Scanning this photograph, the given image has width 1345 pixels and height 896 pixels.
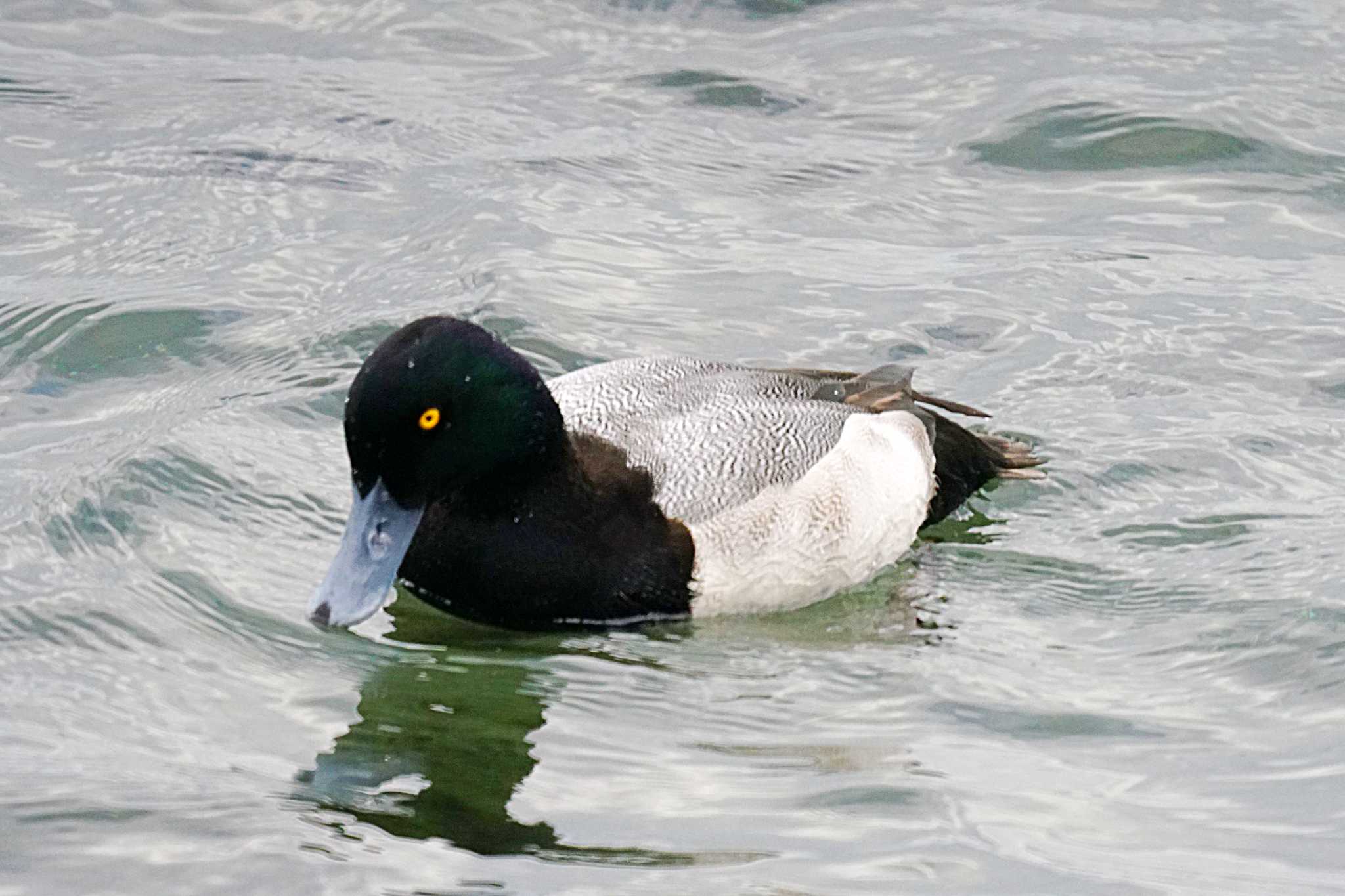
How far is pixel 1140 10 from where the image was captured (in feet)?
44.1

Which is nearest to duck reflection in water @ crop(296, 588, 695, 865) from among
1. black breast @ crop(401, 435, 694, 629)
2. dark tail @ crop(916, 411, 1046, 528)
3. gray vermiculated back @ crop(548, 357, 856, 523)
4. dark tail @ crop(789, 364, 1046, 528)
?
black breast @ crop(401, 435, 694, 629)

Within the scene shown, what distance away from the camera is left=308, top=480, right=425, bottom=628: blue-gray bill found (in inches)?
263

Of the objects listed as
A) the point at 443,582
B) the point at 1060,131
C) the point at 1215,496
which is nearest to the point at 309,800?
the point at 443,582

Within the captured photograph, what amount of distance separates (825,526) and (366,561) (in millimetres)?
1715

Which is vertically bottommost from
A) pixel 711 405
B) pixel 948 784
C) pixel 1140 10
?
pixel 948 784

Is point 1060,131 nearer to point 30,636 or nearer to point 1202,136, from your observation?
point 1202,136

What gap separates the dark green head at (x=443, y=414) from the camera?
661 cm

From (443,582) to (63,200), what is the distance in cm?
476

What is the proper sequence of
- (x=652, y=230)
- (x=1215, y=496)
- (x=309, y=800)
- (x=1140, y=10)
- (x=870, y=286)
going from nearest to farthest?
(x=309, y=800) → (x=1215, y=496) → (x=870, y=286) → (x=652, y=230) → (x=1140, y=10)

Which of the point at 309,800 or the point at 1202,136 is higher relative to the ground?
the point at 1202,136

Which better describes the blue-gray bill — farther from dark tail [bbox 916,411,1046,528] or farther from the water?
dark tail [bbox 916,411,1046,528]

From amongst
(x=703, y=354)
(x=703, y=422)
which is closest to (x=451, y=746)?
(x=703, y=422)

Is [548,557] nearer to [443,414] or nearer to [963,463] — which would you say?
[443,414]

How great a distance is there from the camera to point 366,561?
266 inches
